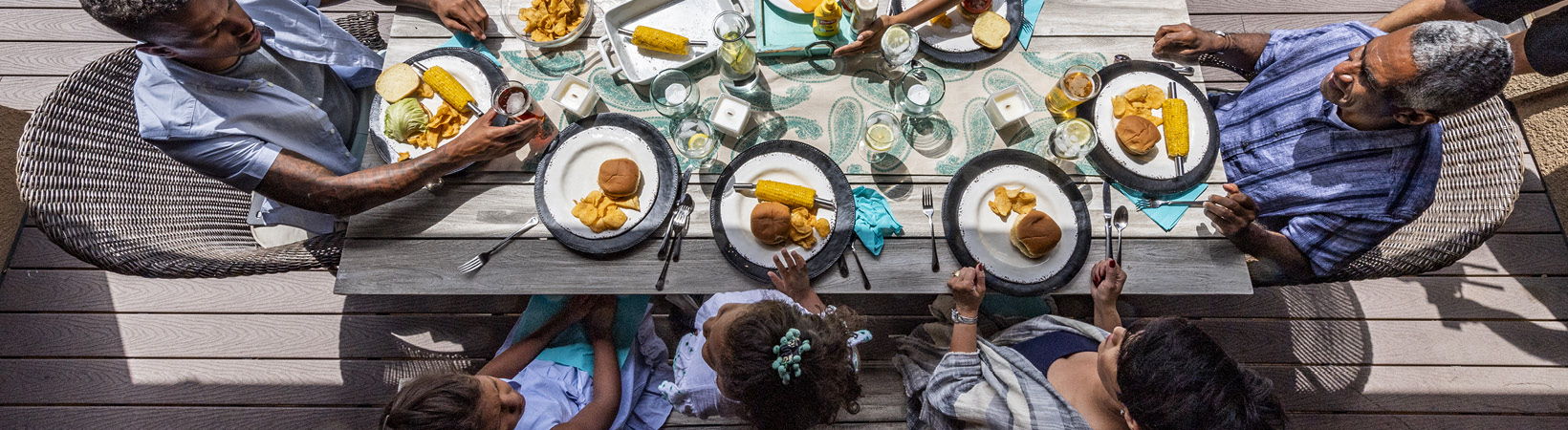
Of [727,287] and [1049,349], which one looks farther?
[1049,349]

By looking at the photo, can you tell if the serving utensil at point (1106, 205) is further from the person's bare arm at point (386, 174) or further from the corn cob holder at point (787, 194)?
the person's bare arm at point (386, 174)

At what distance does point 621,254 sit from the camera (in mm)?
2039

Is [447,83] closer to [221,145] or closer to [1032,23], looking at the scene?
[221,145]

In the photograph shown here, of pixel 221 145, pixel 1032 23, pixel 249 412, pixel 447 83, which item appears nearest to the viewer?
pixel 221 145

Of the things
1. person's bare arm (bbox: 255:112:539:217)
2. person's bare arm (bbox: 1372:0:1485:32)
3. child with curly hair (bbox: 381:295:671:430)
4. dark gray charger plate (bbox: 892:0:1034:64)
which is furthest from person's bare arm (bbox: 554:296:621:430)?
person's bare arm (bbox: 1372:0:1485:32)

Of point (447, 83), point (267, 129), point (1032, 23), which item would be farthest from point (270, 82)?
point (1032, 23)

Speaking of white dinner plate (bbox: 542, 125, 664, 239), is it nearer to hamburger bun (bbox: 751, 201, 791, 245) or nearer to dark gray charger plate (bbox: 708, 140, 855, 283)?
dark gray charger plate (bbox: 708, 140, 855, 283)

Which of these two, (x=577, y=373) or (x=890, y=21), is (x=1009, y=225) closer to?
(x=890, y=21)

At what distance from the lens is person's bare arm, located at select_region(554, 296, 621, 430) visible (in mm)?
2340

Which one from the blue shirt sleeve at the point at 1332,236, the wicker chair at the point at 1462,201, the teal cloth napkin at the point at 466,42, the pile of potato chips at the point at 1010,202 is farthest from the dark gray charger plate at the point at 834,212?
the wicker chair at the point at 1462,201

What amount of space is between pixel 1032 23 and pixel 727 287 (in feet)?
4.74

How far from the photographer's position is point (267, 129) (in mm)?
2143

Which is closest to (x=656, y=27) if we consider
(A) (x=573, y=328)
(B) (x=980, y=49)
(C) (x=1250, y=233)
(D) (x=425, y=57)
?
(D) (x=425, y=57)

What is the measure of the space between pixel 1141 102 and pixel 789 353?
146 cm
